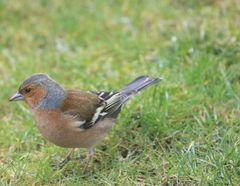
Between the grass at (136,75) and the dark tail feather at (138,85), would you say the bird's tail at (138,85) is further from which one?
the grass at (136,75)

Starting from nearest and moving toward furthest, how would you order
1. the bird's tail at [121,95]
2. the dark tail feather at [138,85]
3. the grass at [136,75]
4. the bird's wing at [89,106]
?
the grass at [136,75], the bird's wing at [89,106], the bird's tail at [121,95], the dark tail feather at [138,85]

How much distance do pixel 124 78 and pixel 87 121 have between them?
1.55m

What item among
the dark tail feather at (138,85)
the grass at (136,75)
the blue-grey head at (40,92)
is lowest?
the grass at (136,75)

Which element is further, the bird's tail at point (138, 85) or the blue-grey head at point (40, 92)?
the bird's tail at point (138, 85)

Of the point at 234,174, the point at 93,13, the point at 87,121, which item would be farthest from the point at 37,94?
the point at 93,13

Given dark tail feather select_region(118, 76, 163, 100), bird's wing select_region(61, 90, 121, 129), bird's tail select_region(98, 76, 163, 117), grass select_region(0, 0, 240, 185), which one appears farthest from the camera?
dark tail feather select_region(118, 76, 163, 100)

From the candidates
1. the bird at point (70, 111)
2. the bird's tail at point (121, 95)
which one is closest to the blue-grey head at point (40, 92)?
the bird at point (70, 111)

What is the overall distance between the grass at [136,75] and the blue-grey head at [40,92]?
0.48m

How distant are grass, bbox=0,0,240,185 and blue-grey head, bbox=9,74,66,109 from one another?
19.1 inches

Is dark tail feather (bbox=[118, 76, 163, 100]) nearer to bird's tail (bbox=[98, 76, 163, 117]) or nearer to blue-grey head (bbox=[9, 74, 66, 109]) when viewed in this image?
bird's tail (bbox=[98, 76, 163, 117])

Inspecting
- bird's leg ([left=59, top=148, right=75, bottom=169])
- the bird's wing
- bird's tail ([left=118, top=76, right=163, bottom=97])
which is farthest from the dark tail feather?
bird's leg ([left=59, top=148, right=75, bottom=169])

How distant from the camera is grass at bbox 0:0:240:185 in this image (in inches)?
189

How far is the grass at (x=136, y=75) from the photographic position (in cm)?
480

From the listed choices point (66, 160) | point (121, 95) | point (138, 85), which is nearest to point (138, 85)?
point (138, 85)
